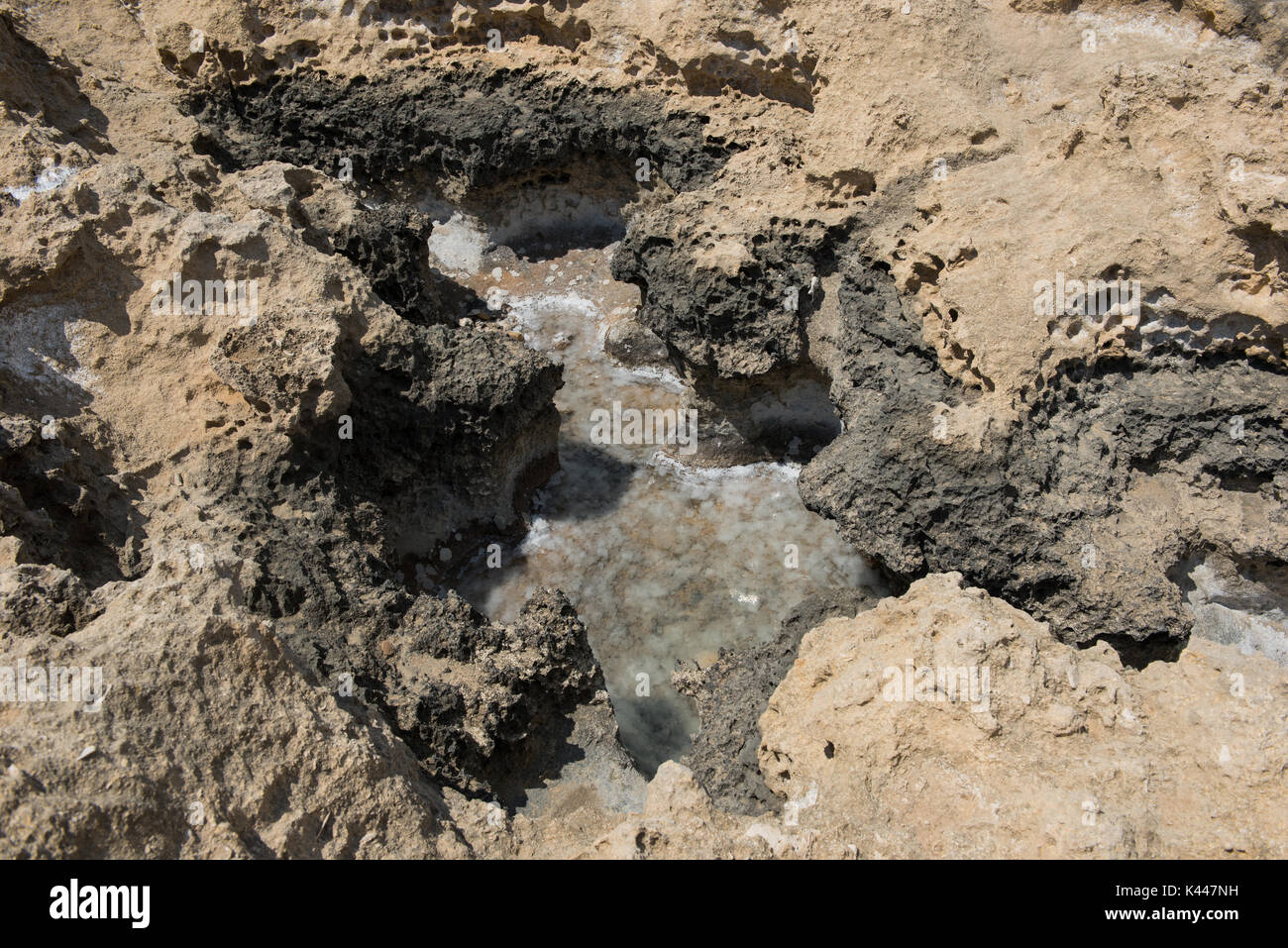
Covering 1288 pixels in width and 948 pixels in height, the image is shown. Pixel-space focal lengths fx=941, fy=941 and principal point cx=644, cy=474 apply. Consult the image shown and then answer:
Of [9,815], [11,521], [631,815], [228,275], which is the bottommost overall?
[631,815]

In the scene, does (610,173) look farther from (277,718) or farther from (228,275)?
(277,718)

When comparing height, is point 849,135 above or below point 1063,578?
above

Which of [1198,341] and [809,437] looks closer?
[1198,341]

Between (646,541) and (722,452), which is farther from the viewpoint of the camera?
(722,452)

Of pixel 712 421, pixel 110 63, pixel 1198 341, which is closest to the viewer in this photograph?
pixel 1198 341

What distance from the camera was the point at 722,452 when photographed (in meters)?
7.98

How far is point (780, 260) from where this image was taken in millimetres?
7113

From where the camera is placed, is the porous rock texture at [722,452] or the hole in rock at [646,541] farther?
the hole in rock at [646,541]

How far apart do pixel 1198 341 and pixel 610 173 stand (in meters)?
5.56

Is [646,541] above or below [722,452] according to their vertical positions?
below

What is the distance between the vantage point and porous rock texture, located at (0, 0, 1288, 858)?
360 cm

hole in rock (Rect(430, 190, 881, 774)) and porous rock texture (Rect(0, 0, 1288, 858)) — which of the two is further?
hole in rock (Rect(430, 190, 881, 774))

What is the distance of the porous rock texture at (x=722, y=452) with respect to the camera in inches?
142

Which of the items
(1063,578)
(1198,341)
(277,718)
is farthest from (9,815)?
(1198,341)
